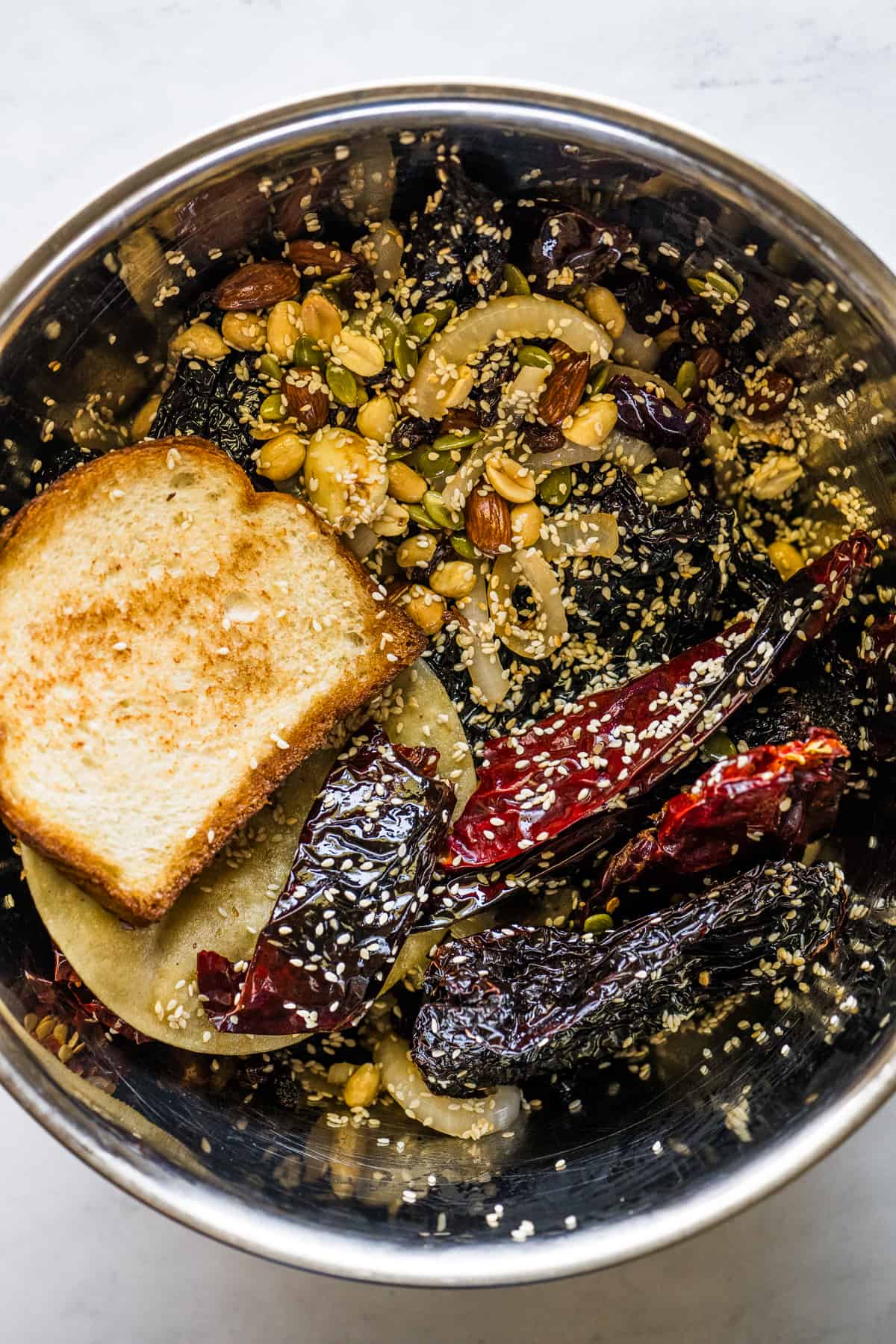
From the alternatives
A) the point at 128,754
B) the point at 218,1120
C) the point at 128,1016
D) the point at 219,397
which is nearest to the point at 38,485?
the point at 219,397

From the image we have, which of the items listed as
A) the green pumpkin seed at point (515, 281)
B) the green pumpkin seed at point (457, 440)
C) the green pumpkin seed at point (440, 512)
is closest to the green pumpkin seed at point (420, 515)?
the green pumpkin seed at point (440, 512)

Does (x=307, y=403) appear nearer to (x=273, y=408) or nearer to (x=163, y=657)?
(x=273, y=408)

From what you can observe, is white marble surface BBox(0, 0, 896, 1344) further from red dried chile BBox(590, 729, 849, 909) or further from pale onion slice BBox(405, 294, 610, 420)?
red dried chile BBox(590, 729, 849, 909)

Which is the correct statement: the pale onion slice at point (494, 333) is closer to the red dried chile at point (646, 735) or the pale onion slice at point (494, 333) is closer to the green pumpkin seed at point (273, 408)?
the green pumpkin seed at point (273, 408)

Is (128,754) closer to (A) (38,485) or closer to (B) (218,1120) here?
(A) (38,485)

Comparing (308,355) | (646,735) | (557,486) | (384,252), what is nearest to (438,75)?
(384,252)
